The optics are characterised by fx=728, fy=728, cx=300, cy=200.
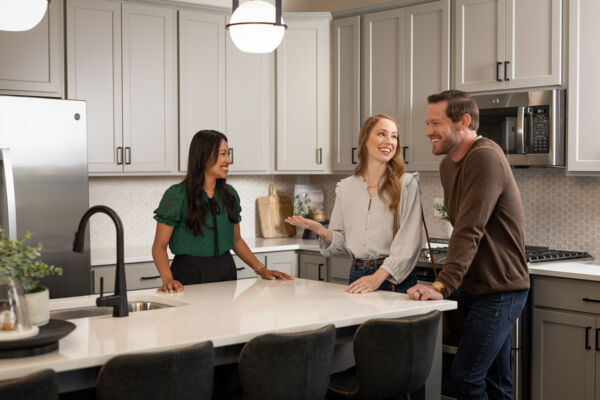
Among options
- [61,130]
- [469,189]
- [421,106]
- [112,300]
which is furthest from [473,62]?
[112,300]

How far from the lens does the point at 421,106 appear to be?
443 centimetres

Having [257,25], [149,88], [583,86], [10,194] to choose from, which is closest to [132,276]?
[10,194]

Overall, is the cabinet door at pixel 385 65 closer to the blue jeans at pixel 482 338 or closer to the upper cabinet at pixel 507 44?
the upper cabinet at pixel 507 44

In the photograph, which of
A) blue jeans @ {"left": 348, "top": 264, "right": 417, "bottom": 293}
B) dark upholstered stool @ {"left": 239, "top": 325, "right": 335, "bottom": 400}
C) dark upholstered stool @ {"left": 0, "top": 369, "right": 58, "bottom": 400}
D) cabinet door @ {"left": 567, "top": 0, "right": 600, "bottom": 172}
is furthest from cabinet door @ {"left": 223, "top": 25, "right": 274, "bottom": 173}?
dark upholstered stool @ {"left": 0, "top": 369, "right": 58, "bottom": 400}

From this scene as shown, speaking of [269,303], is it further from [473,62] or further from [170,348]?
[473,62]

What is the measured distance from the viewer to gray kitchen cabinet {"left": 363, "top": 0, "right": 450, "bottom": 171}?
171 inches

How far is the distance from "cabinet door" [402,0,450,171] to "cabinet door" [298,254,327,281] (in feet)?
2.76

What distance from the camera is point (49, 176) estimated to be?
12.4 feet

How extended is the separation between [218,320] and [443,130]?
4.09 ft

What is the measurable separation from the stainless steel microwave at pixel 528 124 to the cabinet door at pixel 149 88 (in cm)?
186

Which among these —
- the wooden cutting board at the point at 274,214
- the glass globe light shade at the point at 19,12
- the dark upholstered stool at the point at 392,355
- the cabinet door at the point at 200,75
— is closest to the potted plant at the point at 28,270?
the glass globe light shade at the point at 19,12

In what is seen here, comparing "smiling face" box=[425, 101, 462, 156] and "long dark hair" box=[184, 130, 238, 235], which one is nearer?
"smiling face" box=[425, 101, 462, 156]

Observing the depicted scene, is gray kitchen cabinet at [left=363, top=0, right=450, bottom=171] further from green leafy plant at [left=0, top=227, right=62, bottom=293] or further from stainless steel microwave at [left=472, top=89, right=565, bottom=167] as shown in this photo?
green leafy plant at [left=0, top=227, right=62, bottom=293]

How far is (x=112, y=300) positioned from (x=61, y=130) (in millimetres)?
1736
